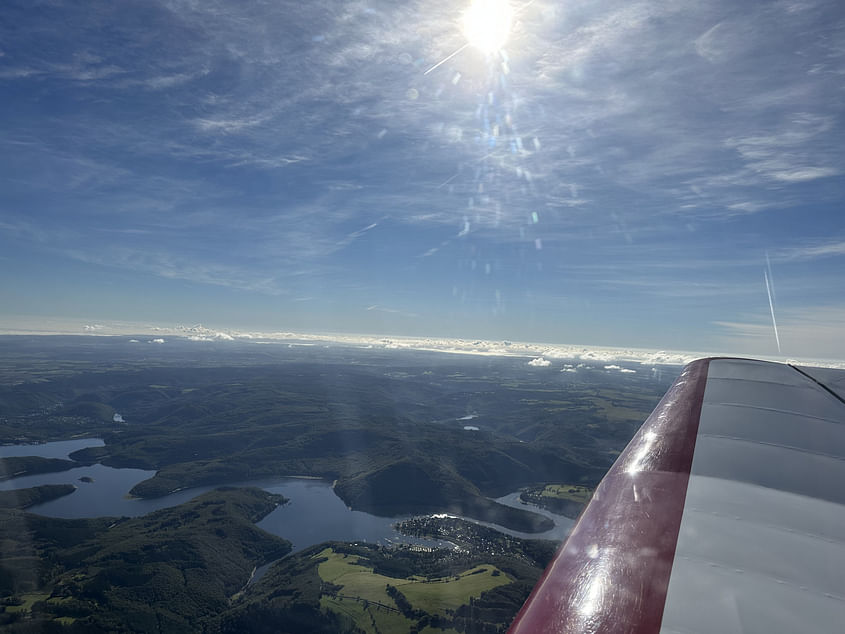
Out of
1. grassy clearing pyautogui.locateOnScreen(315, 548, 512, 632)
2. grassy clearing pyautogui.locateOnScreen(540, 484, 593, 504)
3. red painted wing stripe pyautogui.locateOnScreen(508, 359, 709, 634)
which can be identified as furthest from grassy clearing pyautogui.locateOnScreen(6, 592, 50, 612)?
grassy clearing pyautogui.locateOnScreen(540, 484, 593, 504)

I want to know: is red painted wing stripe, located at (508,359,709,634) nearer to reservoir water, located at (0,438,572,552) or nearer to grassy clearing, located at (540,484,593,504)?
reservoir water, located at (0,438,572,552)

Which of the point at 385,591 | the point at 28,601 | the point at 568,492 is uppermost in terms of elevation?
the point at 385,591

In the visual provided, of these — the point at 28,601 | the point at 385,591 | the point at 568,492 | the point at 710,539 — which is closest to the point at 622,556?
the point at 710,539

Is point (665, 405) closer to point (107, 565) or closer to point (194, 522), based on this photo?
point (107, 565)

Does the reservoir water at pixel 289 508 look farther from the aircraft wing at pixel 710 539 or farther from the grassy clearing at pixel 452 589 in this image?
the aircraft wing at pixel 710 539

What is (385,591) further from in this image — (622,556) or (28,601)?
(622,556)

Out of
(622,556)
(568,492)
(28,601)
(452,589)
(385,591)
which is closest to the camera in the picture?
(622,556)
